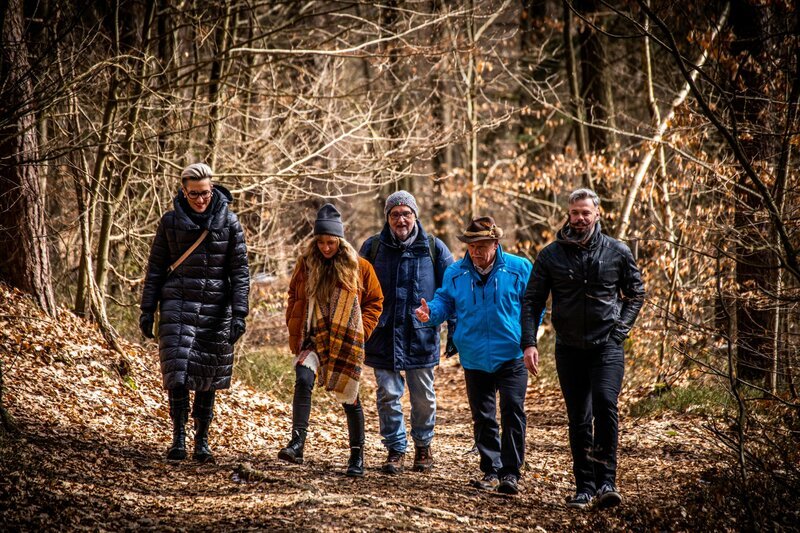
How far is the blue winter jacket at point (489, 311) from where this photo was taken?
6004 mm

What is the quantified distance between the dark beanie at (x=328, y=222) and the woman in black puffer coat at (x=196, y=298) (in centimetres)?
87

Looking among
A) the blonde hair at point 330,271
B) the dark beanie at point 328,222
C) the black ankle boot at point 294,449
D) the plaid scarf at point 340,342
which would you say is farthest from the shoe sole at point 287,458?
the dark beanie at point 328,222

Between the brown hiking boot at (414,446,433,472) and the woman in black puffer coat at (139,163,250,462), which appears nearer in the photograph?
the woman in black puffer coat at (139,163,250,462)

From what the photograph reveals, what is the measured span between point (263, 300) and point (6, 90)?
6.47 meters

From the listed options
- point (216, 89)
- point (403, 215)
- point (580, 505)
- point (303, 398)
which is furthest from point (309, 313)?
point (216, 89)

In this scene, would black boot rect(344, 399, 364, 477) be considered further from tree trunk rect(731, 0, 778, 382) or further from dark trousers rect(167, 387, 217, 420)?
tree trunk rect(731, 0, 778, 382)

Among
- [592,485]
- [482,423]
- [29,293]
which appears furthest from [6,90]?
[592,485]

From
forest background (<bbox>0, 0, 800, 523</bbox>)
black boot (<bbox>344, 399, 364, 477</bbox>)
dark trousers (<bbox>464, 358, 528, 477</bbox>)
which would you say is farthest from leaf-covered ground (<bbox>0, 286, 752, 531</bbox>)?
forest background (<bbox>0, 0, 800, 523</bbox>)

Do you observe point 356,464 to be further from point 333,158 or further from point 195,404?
point 333,158

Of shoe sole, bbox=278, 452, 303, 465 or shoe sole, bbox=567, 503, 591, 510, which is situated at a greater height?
shoe sole, bbox=278, 452, 303, 465

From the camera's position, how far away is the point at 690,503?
5.34 metres

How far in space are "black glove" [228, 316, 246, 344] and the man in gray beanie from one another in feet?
3.70

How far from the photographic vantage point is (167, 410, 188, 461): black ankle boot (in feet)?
20.6

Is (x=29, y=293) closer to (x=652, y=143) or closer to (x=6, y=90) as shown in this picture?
(x=6, y=90)
